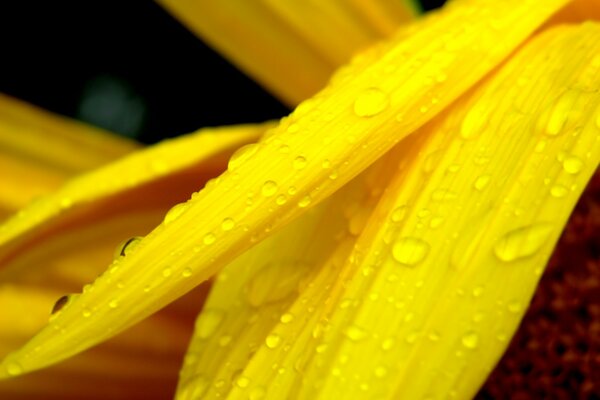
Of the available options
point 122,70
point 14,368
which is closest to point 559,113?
point 14,368

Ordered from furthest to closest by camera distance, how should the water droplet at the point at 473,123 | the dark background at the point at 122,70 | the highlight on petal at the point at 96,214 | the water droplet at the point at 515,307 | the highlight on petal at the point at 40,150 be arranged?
the dark background at the point at 122,70 → the highlight on petal at the point at 40,150 → the highlight on petal at the point at 96,214 → the water droplet at the point at 473,123 → the water droplet at the point at 515,307

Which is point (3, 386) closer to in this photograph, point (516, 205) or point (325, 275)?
point (325, 275)

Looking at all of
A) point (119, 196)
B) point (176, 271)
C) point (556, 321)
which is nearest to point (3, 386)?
point (119, 196)

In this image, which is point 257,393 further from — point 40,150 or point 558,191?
point 40,150

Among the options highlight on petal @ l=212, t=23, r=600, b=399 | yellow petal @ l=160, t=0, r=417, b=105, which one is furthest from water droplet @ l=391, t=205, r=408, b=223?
yellow petal @ l=160, t=0, r=417, b=105

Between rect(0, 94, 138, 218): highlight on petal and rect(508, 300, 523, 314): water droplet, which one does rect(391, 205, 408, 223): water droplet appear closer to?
rect(508, 300, 523, 314): water droplet

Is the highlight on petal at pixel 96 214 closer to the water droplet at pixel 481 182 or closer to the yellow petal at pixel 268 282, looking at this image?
the yellow petal at pixel 268 282

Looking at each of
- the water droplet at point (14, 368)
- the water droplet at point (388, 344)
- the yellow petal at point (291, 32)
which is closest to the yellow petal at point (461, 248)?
the water droplet at point (388, 344)
